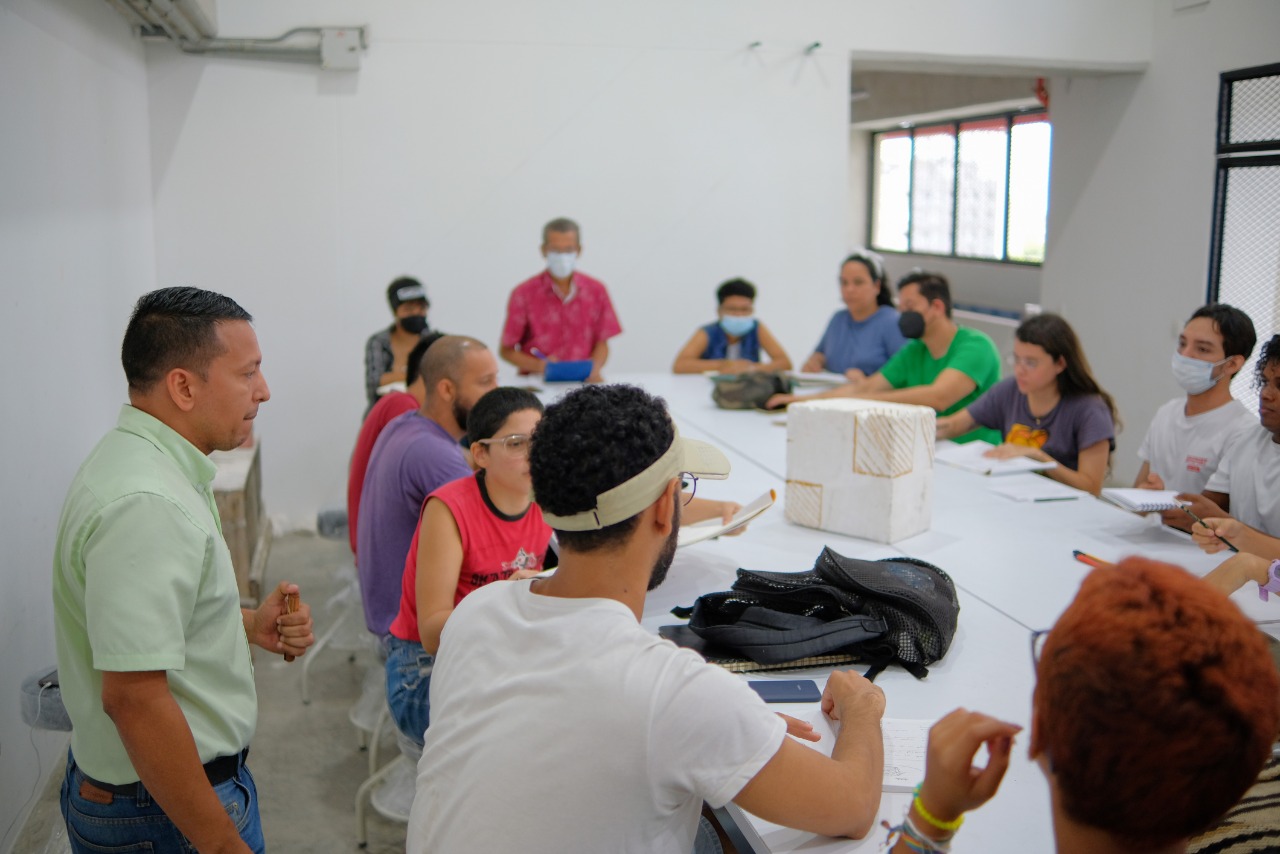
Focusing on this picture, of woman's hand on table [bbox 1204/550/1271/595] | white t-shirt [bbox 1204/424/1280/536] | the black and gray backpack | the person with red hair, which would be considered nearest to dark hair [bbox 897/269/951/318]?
white t-shirt [bbox 1204/424/1280/536]

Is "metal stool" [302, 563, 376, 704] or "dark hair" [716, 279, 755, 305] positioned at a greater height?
"dark hair" [716, 279, 755, 305]

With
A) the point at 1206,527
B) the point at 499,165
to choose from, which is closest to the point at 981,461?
the point at 1206,527

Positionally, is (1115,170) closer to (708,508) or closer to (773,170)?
(773,170)

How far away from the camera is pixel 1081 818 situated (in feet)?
3.15

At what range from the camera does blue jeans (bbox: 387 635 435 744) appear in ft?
7.06

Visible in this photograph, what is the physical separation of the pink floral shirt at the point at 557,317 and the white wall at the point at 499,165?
0.54 m

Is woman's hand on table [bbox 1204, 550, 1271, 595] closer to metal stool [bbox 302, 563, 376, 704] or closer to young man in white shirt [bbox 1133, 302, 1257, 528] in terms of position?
young man in white shirt [bbox 1133, 302, 1257, 528]

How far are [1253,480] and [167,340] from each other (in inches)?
96.0

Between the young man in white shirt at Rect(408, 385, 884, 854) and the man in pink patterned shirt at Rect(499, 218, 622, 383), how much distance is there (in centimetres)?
396

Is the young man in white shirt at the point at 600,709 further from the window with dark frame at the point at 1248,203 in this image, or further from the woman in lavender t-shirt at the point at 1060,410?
the window with dark frame at the point at 1248,203

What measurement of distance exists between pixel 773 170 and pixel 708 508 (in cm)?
393

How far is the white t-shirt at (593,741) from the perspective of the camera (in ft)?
3.76

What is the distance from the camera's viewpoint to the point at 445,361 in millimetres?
2604

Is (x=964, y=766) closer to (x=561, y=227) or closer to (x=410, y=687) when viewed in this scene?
(x=410, y=687)
